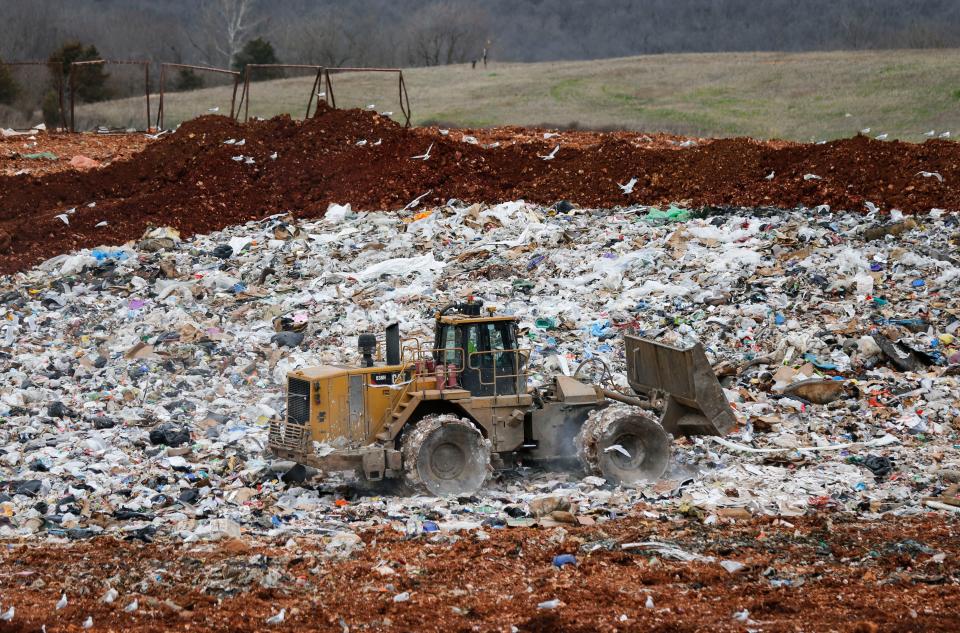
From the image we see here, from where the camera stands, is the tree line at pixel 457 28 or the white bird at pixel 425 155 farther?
the tree line at pixel 457 28

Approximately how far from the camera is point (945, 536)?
7.53 m

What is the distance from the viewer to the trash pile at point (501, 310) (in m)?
9.03

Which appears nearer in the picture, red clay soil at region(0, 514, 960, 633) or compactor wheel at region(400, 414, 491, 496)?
red clay soil at region(0, 514, 960, 633)

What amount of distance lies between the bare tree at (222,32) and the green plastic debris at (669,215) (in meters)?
49.2

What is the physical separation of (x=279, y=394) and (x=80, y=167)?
13462 millimetres

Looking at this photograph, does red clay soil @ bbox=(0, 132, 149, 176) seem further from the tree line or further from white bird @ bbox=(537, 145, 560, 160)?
the tree line

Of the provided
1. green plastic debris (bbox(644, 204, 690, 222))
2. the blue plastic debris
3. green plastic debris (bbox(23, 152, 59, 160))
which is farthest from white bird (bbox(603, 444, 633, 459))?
green plastic debris (bbox(23, 152, 59, 160))

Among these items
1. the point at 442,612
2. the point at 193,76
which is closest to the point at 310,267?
the point at 442,612

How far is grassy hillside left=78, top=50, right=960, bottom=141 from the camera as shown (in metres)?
36.4

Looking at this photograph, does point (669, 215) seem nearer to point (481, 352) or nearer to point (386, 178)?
point (386, 178)

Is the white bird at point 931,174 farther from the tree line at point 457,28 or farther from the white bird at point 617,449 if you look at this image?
the tree line at point 457,28

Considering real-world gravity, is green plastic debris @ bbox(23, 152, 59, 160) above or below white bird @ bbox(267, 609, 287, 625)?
above

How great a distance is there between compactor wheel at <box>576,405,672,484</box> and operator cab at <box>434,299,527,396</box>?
761mm

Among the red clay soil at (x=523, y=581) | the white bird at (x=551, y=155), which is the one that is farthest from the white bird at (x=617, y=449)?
the white bird at (x=551, y=155)
